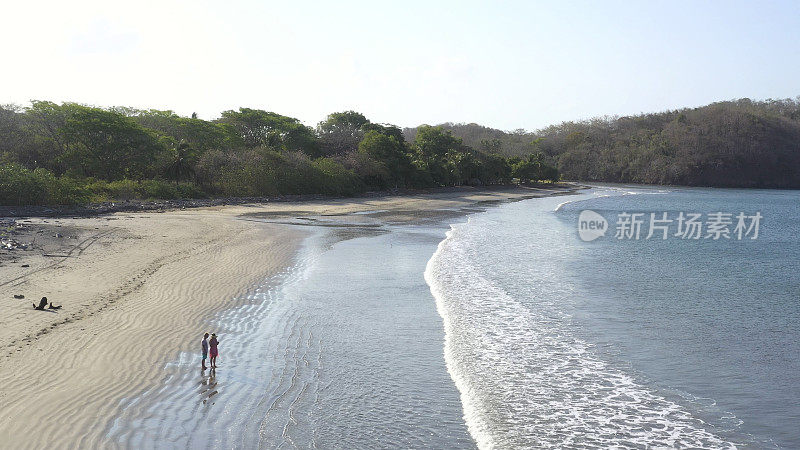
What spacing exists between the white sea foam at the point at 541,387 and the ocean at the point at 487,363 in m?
0.04

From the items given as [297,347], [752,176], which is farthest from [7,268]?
[752,176]

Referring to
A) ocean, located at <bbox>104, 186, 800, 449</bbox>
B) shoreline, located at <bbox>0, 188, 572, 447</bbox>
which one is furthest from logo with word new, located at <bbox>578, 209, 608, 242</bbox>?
shoreline, located at <bbox>0, 188, 572, 447</bbox>

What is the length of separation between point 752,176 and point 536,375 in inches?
5109

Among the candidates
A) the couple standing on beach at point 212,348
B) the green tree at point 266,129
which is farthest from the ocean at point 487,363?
the green tree at point 266,129

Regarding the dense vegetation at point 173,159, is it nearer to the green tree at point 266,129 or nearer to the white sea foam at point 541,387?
the green tree at point 266,129

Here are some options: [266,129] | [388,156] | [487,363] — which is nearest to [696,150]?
[388,156]

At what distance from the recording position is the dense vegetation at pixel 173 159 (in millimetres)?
38250

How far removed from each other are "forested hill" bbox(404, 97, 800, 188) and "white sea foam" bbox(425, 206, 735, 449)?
96339 mm

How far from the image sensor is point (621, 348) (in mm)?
11016

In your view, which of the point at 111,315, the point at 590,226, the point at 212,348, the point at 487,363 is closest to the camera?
the point at 212,348

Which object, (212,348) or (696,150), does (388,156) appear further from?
(696,150)

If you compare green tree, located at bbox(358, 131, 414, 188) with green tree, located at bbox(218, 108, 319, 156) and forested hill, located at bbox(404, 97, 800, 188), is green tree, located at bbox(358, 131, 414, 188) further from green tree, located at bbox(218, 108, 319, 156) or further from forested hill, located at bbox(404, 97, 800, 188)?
forested hill, located at bbox(404, 97, 800, 188)

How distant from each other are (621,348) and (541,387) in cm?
293

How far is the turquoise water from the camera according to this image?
7609 mm
